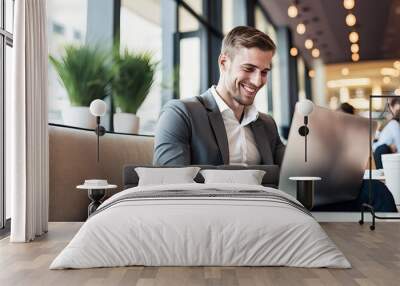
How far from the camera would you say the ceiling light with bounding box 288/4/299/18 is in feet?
20.1

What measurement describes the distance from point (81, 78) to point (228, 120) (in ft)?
4.85

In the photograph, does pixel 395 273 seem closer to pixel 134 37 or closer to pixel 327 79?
pixel 327 79

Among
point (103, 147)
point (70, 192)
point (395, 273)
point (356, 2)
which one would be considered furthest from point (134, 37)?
point (395, 273)

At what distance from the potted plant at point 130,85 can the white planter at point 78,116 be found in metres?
0.43

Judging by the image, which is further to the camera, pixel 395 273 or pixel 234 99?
pixel 234 99

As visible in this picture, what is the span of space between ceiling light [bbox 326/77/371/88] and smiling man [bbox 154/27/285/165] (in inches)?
51.1

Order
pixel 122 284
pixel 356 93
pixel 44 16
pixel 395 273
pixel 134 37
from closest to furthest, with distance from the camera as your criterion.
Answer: pixel 122 284 < pixel 395 273 < pixel 44 16 < pixel 356 93 < pixel 134 37

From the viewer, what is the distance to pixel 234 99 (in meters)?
4.79

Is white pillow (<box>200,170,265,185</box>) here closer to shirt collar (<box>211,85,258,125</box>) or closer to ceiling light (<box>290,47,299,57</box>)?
shirt collar (<box>211,85,258,125</box>)

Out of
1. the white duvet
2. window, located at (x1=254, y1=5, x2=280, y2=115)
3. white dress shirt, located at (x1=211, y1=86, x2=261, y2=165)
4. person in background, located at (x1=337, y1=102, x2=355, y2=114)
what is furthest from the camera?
window, located at (x1=254, y1=5, x2=280, y2=115)

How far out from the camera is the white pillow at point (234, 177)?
437cm

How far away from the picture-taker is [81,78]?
514 centimetres

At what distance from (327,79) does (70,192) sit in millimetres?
2990

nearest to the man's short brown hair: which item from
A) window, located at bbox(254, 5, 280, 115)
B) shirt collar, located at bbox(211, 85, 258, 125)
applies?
shirt collar, located at bbox(211, 85, 258, 125)
